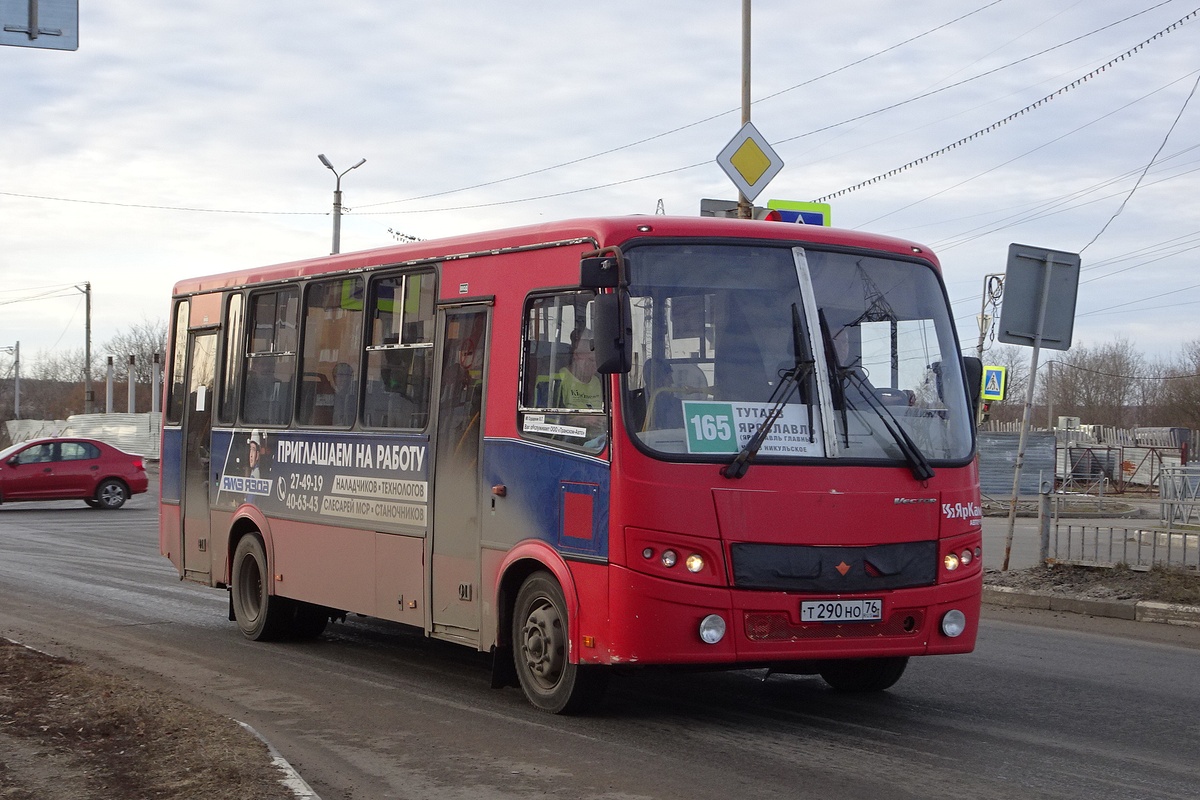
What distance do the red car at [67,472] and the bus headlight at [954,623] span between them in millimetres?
26191

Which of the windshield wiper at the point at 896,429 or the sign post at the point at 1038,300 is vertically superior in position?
the sign post at the point at 1038,300

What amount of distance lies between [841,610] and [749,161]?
32.7 ft

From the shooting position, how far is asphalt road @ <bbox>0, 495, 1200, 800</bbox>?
21.0ft

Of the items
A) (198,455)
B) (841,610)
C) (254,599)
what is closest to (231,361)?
(198,455)

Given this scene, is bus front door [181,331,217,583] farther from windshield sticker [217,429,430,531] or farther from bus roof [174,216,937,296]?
bus roof [174,216,937,296]

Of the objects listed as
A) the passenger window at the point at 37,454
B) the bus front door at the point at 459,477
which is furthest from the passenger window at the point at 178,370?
the passenger window at the point at 37,454

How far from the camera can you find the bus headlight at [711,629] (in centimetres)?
738

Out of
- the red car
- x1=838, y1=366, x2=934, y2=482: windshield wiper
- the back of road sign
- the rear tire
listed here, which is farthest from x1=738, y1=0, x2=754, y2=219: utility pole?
the rear tire

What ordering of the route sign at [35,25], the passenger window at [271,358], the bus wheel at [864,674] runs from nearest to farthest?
1. the bus wheel at [864,674]
2. the route sign at [35,25]
3. the passenger window at [271,358]

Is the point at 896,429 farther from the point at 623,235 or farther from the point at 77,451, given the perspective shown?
the point at 77,451

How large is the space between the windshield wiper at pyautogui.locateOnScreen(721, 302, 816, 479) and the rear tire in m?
26.7

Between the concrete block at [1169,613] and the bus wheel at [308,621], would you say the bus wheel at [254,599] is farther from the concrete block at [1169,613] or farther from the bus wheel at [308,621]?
the concrete block at [1169,613]

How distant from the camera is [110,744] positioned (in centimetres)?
696

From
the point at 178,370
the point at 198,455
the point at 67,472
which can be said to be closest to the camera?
the point at 198,455
